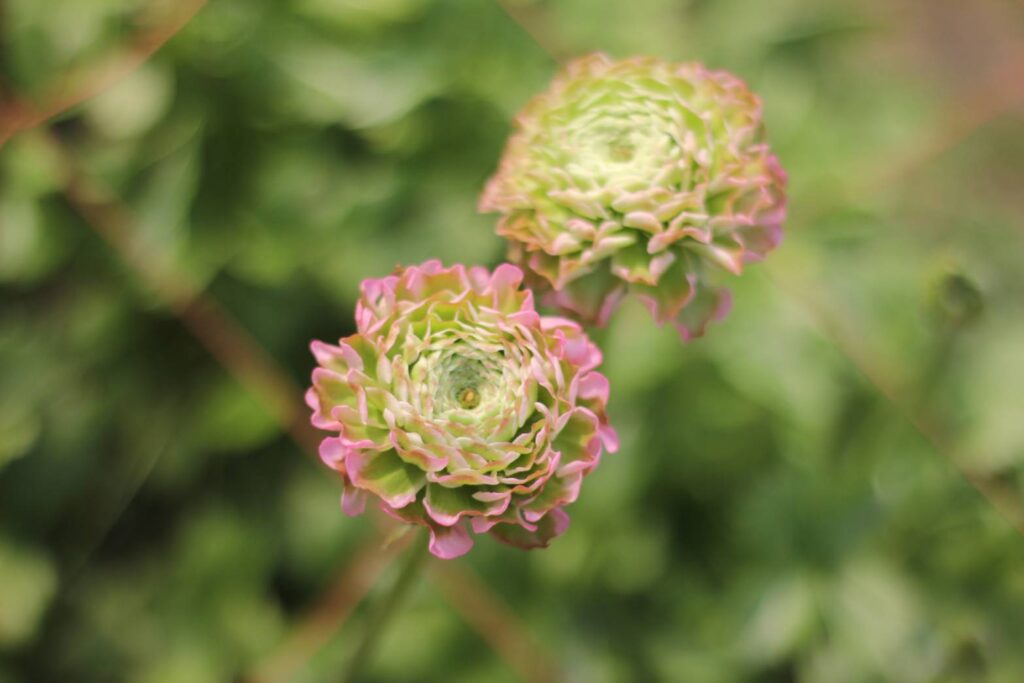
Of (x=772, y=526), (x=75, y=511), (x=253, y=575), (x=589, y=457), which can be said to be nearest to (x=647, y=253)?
(x=589, y=457)

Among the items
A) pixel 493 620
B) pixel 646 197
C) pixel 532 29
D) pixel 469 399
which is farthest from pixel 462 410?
pixel 532 29

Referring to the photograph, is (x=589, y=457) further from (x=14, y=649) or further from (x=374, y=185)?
(x=14, y=649)

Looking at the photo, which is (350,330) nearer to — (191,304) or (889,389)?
(191,304)

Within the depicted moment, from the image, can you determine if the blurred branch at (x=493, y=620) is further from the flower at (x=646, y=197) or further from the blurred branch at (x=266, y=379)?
the flower at (x=646, y=197)

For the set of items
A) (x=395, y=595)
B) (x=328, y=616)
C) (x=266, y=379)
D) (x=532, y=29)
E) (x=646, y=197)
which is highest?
(x=646, y=197)

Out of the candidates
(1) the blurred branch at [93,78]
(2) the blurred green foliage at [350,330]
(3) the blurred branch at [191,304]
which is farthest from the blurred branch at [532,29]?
(3) the blurred branch at [191,304]

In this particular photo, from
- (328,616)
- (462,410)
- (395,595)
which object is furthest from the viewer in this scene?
(328,616)

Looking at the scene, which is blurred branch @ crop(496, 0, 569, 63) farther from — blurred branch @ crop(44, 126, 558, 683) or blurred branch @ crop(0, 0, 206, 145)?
blurred branch @ crop(44, 126, 558, 683)
